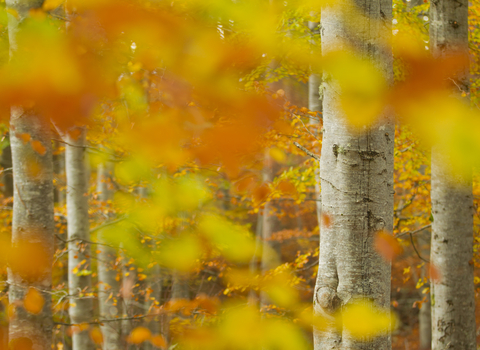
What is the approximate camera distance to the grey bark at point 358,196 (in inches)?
67.5

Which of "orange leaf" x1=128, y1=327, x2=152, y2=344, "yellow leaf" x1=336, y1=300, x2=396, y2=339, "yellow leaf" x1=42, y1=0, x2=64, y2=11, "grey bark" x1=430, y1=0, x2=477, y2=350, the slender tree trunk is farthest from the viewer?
the slender tree trunk

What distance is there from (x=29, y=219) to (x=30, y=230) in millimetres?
73

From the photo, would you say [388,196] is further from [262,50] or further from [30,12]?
[262,50]

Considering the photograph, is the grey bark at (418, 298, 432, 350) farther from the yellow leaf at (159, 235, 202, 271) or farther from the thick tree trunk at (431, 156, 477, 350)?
the yellow leaf at (159, 235, 202, 271)

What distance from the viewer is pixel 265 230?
23.6ft

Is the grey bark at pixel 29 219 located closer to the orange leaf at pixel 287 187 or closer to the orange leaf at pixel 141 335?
the orange leaf at pixel 141 335

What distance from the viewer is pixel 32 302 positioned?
7.89ft

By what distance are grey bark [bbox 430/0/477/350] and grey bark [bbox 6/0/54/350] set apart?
3515 mm

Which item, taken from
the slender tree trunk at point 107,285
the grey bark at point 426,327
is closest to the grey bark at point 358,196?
the slender tree trunk at point 107,285

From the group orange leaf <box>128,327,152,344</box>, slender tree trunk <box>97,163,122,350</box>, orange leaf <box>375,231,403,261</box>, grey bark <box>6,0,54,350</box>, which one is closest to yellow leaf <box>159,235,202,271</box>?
slender tree trunk <box>97,163,122,350</box>

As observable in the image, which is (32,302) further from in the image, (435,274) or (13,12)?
(435,274)

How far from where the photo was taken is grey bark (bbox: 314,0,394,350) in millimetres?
1714

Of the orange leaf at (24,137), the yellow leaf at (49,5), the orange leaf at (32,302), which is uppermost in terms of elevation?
the yellow leaf at (49,5)

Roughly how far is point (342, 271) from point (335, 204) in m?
0.31
